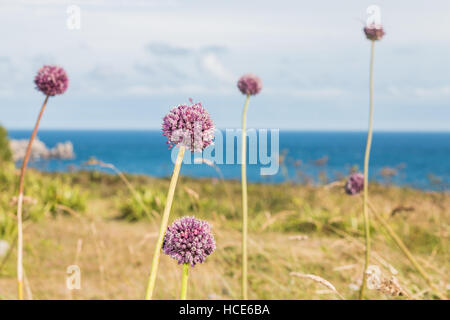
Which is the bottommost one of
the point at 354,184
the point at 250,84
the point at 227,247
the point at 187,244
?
the point at 227,247

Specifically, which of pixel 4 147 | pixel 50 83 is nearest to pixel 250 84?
pixel 50 83

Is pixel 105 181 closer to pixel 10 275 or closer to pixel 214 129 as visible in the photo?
pixel 10 275

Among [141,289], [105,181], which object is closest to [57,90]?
[141,289]

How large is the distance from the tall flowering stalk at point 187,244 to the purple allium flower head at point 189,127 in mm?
277

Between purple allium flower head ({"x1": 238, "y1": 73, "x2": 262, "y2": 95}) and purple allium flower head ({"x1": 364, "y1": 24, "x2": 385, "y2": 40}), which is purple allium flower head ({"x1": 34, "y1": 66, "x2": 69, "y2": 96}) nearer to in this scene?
purple allium flower head ({"x1": 238, "y1": 73, "x2": 262, "y2": 95})

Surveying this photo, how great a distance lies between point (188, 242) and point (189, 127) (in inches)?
12.8

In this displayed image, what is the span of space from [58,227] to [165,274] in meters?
3.84

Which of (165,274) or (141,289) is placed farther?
(165,274)

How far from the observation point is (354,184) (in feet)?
11.3

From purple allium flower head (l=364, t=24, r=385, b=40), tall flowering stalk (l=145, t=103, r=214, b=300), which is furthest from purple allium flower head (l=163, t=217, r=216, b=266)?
purple allium flower head (l=364, t=24, r=385, b=40)

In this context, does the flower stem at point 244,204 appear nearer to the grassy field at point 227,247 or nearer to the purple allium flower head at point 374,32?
the grassy field at point 227,247

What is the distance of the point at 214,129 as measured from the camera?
111 centimetres

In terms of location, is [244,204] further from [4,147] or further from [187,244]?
[4,147]

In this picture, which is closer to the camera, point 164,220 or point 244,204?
point 164,220
